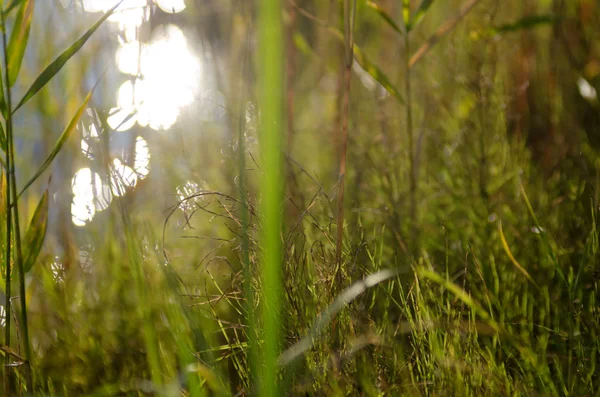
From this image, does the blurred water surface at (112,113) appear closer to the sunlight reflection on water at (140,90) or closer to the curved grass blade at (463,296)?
the sunlight reflection on water at (140,90)

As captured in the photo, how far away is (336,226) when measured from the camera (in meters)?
0.53

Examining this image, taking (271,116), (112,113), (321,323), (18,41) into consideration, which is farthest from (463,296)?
(112,113)

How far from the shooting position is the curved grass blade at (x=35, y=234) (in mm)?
529

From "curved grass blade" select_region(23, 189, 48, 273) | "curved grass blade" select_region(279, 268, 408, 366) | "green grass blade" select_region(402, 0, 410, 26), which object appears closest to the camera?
"curved grass blade" select_region(279, 268, 408, 366)

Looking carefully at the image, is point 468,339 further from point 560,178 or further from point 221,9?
point 221,9

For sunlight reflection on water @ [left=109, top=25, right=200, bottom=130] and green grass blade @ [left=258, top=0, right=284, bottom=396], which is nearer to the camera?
green grass blade @ [left=258, top=0, right=284, bottom=396]

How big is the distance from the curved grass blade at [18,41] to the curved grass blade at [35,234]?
0.37ft

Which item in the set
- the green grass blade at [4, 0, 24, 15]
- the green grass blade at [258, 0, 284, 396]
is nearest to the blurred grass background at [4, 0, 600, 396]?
the green grass blade at [258, 0, 284, 396]

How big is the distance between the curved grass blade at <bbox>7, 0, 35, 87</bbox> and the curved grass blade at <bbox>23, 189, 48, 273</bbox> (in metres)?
0.11

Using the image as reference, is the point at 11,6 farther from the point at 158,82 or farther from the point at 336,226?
the point at 158,82

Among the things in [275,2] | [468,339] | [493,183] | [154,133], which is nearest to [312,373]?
[468,339]

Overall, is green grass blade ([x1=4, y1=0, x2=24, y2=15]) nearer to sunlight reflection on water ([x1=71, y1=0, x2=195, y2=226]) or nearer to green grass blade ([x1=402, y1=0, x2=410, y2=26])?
sunlight reflection on water ([x1=71, y1=0, x2=195, y2=226])

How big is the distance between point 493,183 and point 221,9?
706 millimetres

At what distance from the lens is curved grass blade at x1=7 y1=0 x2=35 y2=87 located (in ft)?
1.61
